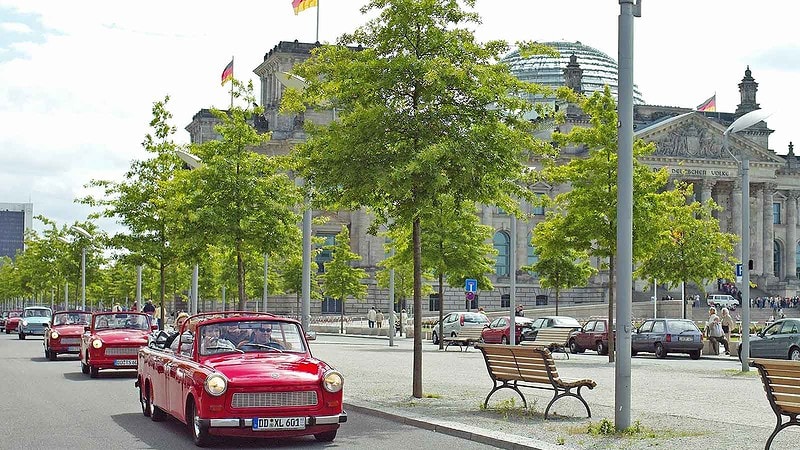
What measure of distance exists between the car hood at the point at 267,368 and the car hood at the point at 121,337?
1298 centimetres

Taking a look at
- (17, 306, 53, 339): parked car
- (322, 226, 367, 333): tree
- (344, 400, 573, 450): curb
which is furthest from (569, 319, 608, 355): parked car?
(322, 226, 367, 333): tree

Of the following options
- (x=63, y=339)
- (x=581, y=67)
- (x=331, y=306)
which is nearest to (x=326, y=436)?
(x=63, y=339)

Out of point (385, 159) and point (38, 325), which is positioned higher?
point (385, 159)

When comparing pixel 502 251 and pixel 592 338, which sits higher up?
pixel 502 251

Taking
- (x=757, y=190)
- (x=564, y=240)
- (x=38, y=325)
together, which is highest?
(x=757, y=190)

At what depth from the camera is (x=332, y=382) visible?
14266 millimetres

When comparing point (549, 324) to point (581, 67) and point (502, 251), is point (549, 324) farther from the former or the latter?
point (581, 67)

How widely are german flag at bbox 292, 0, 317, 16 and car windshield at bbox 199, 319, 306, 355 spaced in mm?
35783

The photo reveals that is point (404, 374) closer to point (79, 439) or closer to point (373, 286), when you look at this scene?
point (79, 439)

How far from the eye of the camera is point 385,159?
2031 cm

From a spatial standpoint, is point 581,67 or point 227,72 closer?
point 227,72

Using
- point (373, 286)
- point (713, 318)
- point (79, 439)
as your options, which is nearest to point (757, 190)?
point (373, 286)

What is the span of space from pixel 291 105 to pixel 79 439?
861cm

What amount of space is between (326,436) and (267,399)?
1.22 m
